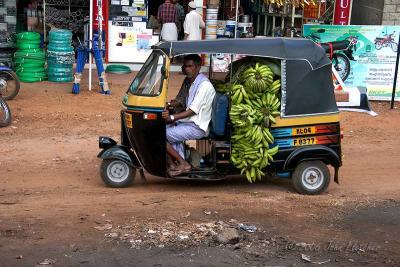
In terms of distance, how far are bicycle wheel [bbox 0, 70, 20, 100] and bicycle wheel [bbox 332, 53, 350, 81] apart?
259 inches

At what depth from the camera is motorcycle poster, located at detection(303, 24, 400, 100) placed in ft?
44.9

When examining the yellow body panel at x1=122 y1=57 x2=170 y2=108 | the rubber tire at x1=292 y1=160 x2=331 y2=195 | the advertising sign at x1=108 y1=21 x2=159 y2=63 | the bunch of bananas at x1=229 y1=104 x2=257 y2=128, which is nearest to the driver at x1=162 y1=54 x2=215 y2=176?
the yellow body panel at x1=122 y1=57 x2=170 y2=108

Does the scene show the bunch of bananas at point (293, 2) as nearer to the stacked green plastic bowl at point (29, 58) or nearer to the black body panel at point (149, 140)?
the stacked green plastic bowl at point (29, 58)

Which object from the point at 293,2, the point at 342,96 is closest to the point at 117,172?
the point at 342,96

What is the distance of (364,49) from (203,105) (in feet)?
24.0

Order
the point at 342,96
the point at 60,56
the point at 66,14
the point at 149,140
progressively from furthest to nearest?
1. the point at 66,14
2. the point at 60,56
3. the point at 342,96
4. the point at 149,140

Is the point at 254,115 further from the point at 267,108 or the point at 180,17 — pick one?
the point at 180,17

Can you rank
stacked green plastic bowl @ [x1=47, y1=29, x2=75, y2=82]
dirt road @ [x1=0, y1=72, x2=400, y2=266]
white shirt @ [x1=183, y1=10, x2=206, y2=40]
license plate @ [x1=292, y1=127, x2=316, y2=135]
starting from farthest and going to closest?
white shirt @ [x1=183, y1=10, x2=206, y2=40]
stacked green plastic bowl @ [x1=47, y1=29, x2=75, y2=82]
license plate @ [x1=292, y1=127, x2=316, y2=135]
dirt road @ [x1=0, y1=72, x2=400, y2=266]

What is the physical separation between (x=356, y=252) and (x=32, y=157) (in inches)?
200

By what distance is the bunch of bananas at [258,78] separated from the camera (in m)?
7.31

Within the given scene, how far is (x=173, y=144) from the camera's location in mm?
7605

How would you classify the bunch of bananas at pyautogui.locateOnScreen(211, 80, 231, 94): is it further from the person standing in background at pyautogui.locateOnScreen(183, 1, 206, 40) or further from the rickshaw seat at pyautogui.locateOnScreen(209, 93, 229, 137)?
the person standing in background at pyautogui.locateOnScreen(183, 1, 206, 40)

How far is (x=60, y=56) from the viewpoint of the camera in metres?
14.1

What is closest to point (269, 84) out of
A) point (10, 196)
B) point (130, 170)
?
point (130, 170)
